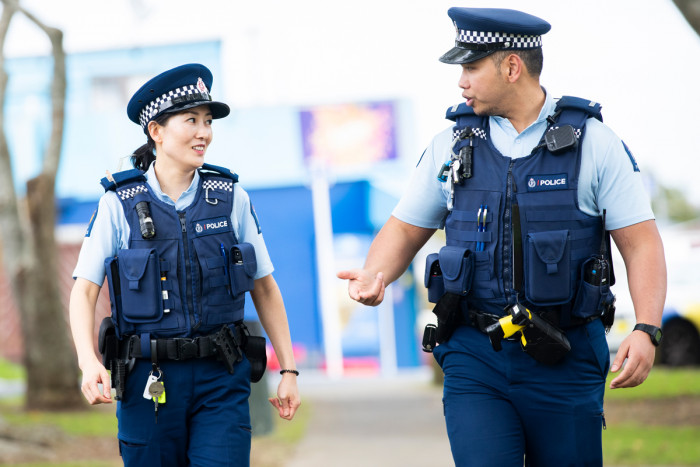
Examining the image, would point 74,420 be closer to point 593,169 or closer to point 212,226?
point 212,226

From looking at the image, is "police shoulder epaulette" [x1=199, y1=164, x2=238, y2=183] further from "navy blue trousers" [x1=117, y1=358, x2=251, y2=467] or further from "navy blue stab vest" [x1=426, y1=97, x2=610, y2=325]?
"navy blue stab vest" [x1=426, y1=97, x2=610, y2=325]

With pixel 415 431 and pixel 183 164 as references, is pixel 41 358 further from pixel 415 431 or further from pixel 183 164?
pixel 183 164

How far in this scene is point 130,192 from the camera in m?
3.71

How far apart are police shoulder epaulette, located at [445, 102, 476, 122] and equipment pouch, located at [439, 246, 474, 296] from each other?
0.56 meters

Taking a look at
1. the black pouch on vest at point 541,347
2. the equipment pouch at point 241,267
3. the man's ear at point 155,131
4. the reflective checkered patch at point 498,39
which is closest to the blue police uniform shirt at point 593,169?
the reflective checkered patch at point 498,39

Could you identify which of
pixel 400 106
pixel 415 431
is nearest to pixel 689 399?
pixel 415 431

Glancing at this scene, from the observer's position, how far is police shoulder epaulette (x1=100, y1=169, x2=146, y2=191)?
146 inches

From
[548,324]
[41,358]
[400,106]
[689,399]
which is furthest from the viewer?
[400,106]

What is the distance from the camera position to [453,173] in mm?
3656

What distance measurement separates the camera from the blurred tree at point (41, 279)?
36.7ft

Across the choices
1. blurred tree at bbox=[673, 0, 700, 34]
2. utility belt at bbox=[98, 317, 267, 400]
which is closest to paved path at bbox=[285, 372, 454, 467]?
blurred tree at bbox=[673, 0, 700, 34]

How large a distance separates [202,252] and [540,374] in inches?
53.9

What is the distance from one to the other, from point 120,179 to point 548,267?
5.52ft

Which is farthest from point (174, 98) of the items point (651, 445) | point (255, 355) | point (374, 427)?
point (374, 427)
